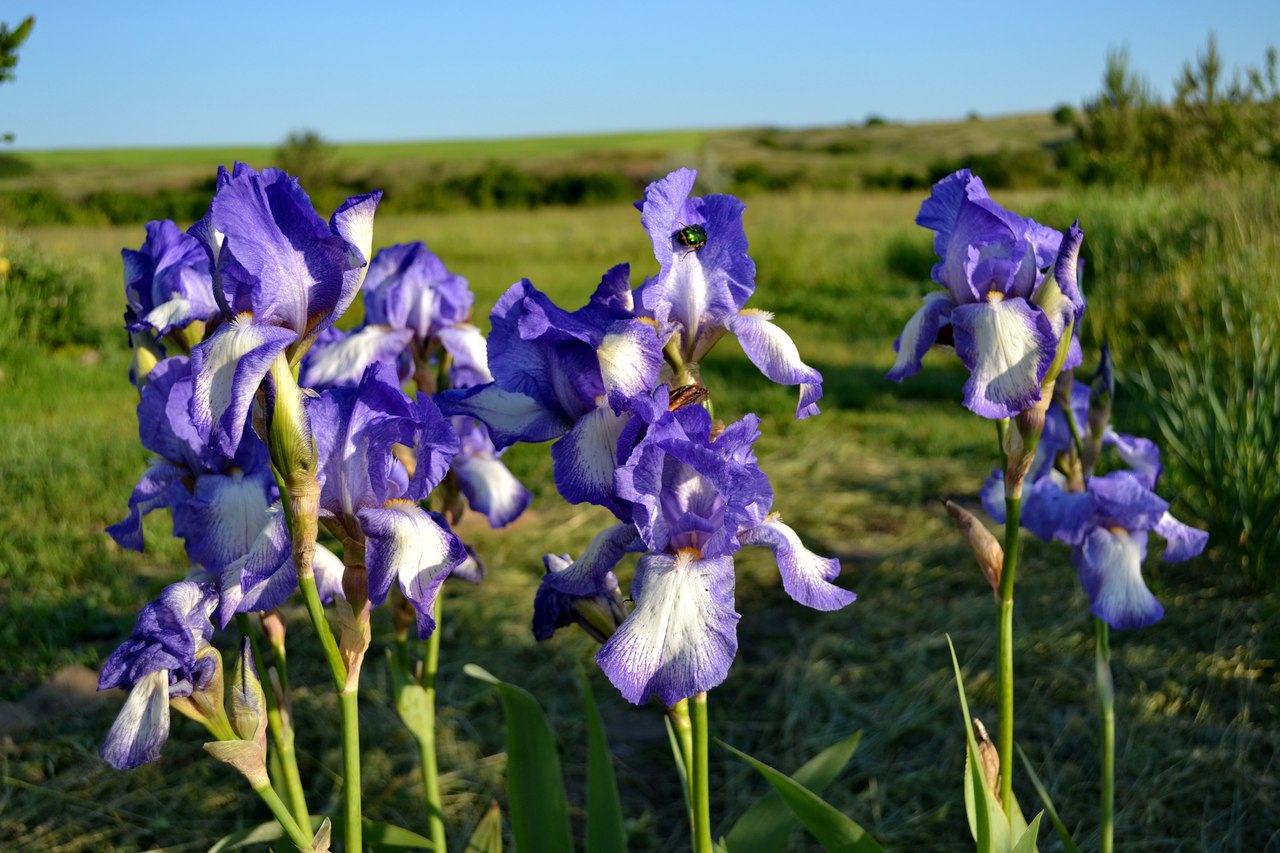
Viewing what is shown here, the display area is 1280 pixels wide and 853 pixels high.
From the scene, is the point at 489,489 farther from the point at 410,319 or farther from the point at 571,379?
the point at 571,379

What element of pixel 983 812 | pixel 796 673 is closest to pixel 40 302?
pixel 796 673

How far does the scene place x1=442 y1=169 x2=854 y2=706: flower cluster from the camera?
1.00 m

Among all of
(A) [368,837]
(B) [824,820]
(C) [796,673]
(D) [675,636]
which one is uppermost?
(D) [675,636]

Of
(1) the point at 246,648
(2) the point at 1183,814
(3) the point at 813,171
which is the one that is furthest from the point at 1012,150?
(1) the point at 246,648

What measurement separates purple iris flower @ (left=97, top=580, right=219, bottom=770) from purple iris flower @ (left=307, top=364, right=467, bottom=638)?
8.6 inches

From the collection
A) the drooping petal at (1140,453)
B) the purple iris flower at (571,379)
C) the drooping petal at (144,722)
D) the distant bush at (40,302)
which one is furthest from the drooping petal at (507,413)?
the distant bush at (40,302)

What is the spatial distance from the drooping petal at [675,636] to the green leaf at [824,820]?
301 mm

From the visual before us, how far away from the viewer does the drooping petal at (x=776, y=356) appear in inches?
44.8

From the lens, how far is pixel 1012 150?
23.6 meters

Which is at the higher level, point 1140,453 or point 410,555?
point 410,555

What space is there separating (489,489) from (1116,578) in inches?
42.0

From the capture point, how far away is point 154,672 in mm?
1145

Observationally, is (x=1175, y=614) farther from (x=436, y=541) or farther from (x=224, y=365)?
(x=224, y=365)

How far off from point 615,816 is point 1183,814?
1.55 meters
